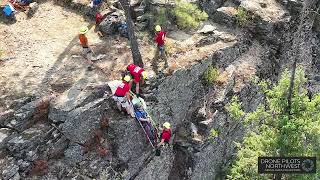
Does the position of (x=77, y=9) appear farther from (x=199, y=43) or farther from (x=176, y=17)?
(x=199, y=43)

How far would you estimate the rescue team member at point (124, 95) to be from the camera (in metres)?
18.2

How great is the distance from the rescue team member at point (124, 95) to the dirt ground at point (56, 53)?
1714mm

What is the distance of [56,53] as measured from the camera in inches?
838

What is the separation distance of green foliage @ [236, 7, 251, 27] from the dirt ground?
5.67 feet

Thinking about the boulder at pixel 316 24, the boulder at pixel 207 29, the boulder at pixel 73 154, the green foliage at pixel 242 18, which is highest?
the green foliage at pixel 242 18

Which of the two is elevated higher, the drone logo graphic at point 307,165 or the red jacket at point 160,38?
the red jacket at point 160,38

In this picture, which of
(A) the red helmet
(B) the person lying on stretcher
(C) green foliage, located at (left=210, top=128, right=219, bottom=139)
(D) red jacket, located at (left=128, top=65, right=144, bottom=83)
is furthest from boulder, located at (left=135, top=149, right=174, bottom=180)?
(A) the red helmet

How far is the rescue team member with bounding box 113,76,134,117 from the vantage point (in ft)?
59.6

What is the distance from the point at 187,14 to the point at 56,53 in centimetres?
758

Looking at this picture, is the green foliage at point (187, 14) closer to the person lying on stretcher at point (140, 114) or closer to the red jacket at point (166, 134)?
the person lying on stretcher at point (140, 114)

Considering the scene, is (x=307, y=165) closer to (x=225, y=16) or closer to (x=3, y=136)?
(x=225, y=16)

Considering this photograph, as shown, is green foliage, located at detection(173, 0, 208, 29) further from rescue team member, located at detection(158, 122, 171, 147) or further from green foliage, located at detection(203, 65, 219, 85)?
rescue team member, located at detection(158, 122, 171, 147)

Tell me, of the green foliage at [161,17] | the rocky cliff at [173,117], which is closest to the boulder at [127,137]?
the rocky cliff at [173,117]

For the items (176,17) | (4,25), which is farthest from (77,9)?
(176,17)
